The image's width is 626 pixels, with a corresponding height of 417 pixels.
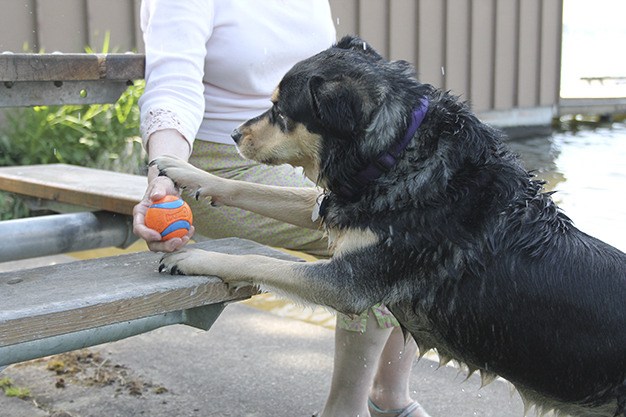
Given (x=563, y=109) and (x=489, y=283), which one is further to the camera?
(x=563, y=109)

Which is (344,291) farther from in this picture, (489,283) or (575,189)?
(575,189)

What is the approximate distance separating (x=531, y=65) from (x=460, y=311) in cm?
1283

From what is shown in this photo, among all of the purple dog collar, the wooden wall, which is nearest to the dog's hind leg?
the purple dog collar

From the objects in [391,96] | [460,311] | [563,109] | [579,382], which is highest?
[391,96]

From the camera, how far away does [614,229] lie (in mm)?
7145

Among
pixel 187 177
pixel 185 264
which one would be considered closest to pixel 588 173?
pixel 187 177

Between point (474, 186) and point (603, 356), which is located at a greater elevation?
point (474, 186)

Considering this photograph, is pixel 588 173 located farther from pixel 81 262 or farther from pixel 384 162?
pixel 81 262

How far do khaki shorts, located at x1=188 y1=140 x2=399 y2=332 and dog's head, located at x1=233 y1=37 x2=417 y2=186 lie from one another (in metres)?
0.51

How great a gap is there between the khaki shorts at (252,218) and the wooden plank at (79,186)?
42cm

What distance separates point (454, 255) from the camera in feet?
8.55

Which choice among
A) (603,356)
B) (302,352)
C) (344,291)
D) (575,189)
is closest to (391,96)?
(344,291)

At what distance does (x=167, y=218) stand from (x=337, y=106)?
2.16ft

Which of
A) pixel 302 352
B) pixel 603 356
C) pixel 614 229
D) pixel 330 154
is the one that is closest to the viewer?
pixel 603 356
